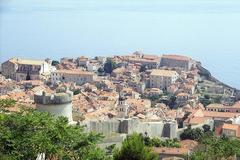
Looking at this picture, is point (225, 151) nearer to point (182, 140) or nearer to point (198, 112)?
point (182, 140)

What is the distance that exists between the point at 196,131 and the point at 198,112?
20.9 feet

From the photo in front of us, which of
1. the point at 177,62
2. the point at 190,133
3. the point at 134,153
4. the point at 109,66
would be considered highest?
the point at 134,153

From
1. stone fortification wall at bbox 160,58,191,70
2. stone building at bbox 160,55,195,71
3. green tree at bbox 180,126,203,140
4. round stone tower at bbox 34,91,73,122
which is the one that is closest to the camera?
round stone tower at bbox 34,91,73,122

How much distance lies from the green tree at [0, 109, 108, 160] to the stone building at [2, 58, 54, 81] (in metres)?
30.6

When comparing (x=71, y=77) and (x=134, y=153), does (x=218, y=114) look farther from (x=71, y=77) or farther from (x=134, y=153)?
(x=134, y=153)

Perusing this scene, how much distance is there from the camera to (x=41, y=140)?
5.52 metres

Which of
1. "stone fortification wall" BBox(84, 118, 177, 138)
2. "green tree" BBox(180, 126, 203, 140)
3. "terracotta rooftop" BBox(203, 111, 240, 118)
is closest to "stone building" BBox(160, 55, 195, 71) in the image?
"terracotta rooftop" BBox(203, 111, 240, 118)

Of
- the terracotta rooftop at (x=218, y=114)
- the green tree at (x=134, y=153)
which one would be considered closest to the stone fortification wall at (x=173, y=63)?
the terracotta rooftop at (x=218, y=114)

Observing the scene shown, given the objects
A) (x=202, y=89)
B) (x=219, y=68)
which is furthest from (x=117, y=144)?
(x=219, y=68)

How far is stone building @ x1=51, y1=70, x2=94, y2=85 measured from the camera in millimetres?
35375

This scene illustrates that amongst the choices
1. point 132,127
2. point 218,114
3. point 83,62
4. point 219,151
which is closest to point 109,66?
point 83,62

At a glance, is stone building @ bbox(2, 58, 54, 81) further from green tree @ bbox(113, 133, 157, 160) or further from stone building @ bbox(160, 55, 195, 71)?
Answer: green tree @ bbox(113, 133, 157, 160)

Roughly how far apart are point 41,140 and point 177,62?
123ft

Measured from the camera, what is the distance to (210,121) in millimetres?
→ 23656
